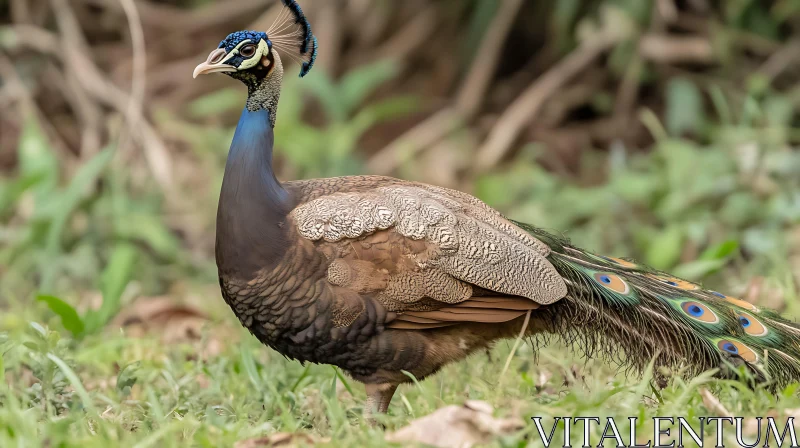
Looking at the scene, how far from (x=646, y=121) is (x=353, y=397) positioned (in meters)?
4.35

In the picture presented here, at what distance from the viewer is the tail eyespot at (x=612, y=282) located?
3.92m

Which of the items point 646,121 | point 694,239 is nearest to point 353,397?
point 694,239

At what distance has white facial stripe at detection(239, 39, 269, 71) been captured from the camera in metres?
3.88

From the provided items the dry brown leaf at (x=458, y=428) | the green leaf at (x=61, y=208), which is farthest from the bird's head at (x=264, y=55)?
the green leaf at (x=61, y=208)

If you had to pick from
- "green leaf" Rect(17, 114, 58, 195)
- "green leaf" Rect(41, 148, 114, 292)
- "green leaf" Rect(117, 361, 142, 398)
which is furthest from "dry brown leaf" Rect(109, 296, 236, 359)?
"green leaf" Rect(17, 114, 58, 195)

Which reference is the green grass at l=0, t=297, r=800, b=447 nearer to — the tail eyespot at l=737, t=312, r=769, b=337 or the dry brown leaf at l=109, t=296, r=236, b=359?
the dry brown leaf at l=109, t=296, r=236, b=359

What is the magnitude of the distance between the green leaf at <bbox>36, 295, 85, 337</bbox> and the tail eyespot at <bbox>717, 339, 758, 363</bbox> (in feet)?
9.49

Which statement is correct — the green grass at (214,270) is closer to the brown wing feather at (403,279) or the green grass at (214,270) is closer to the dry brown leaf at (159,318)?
the dry brown leaf at (159,318)

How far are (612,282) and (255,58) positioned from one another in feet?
5.67

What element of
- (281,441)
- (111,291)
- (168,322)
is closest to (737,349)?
(281,441)

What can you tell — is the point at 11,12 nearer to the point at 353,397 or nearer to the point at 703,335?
the point at 353,397

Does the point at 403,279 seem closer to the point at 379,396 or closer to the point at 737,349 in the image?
the point at 379,396

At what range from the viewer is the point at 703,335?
3.83 m

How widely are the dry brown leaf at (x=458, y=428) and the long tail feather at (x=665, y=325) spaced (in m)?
1.02
